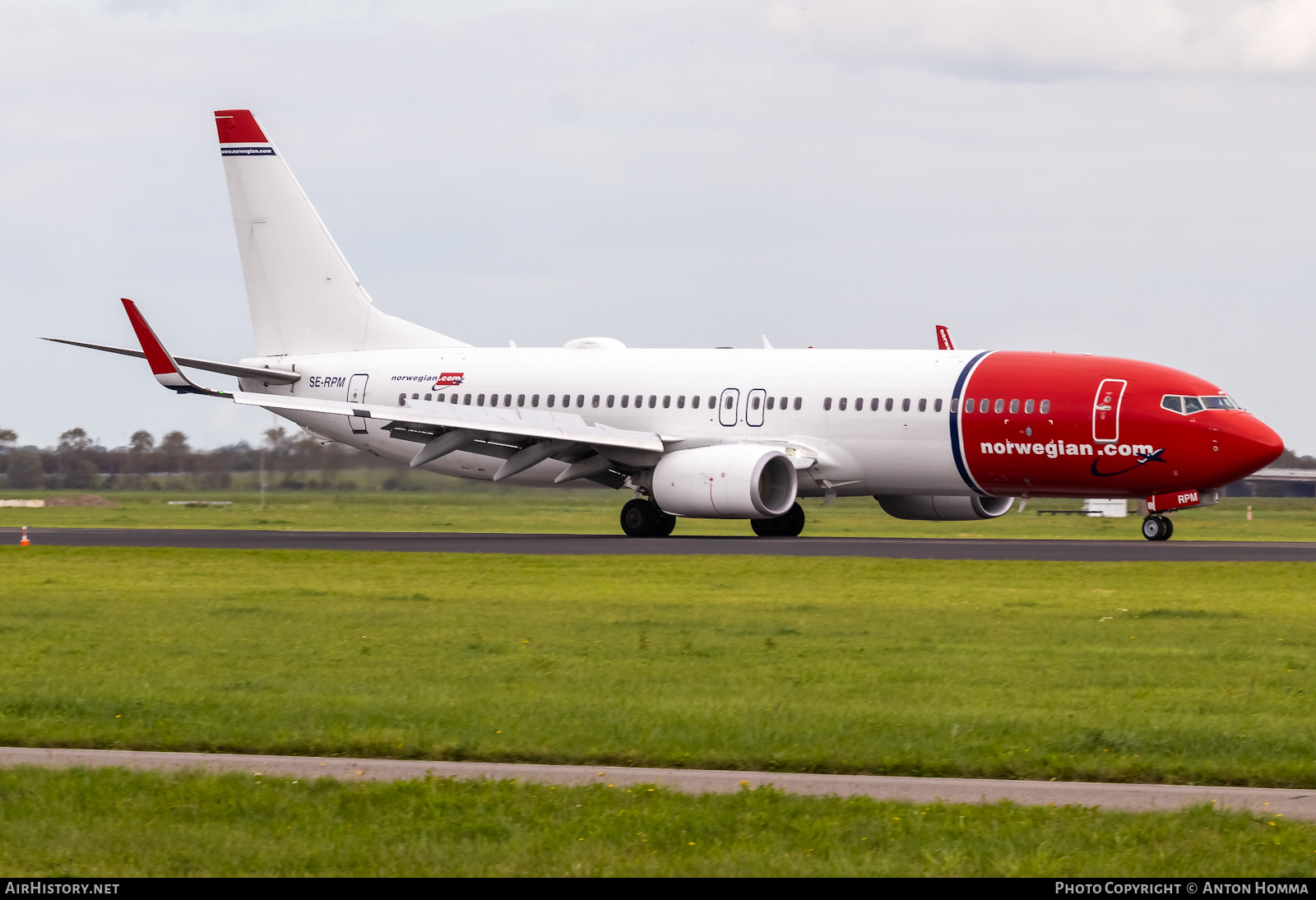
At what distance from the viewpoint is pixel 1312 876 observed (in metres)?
8.28

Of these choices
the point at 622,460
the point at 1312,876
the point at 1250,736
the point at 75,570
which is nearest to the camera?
the point at 1312,876

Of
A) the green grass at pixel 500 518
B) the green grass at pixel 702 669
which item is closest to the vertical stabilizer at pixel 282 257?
the green grass at pixel 500 518

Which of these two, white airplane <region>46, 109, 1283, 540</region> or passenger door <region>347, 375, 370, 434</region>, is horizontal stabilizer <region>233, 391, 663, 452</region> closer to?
white airplane <region>46, 109, 1283, 540</region>

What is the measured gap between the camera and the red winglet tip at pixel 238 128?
47.8 m

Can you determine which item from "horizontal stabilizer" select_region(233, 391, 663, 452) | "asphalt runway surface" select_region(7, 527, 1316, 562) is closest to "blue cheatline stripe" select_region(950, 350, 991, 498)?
"asphalt runway surface" select_region(7, 527, 1316, 562)

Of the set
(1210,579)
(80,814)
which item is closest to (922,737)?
(80,814)

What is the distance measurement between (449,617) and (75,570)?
11.3 meters

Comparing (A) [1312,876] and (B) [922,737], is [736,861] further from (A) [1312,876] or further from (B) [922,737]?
(B) [922,737]

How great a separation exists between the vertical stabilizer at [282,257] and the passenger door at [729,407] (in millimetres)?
12014

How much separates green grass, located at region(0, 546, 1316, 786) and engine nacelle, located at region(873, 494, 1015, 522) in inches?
488

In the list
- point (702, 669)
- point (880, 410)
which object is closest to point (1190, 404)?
point (880, 410)

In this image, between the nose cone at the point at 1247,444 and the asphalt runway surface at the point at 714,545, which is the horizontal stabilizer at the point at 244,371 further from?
the nose cone at the point at 1247,444

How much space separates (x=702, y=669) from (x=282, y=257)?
→ 34.3 meters

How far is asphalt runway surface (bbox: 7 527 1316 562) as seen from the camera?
3212 centimetres
